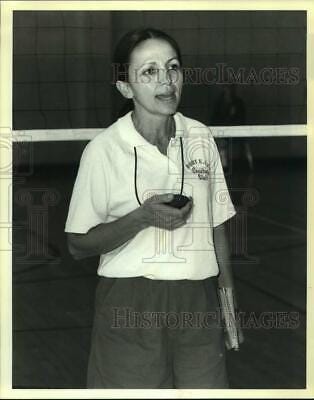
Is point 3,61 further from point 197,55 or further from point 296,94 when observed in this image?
point 296,94

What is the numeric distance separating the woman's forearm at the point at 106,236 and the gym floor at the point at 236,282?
1.6 inches

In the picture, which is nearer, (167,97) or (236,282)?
(167,97)

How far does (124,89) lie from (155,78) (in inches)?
4.9

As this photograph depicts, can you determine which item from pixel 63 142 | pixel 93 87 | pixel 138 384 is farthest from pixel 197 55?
pixel 138 384

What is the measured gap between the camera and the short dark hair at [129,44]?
2885mm

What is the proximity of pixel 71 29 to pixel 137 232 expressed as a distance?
0.81 metres

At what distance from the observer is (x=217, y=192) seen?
9.75ft

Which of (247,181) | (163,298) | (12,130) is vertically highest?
(12,130)

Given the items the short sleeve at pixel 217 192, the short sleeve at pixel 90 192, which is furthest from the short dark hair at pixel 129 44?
the short sleeve at pixel 217 192

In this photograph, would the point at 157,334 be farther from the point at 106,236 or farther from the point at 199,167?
the point at 199,167

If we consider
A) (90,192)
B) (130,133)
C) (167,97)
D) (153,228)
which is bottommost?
(153,228)

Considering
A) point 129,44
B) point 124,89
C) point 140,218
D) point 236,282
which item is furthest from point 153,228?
point 129,44

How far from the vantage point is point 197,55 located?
295cm

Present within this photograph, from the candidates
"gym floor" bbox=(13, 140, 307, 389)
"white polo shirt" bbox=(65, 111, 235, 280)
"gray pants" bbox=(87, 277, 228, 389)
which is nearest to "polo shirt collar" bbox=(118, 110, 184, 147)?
"white polo shirt" bbox=(65, 111, 235, 280)
